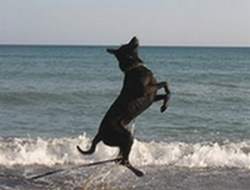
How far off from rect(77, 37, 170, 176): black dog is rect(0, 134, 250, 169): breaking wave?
676cm

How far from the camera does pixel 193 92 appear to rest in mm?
34156

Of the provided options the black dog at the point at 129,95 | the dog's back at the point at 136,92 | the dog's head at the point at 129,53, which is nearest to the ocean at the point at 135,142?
the black dog at the point at 129,95

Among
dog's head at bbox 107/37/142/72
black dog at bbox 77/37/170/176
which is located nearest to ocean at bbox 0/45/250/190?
black dog at bbox 77/37/170/176

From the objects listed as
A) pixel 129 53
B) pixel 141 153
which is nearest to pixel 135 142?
pixel 141 153

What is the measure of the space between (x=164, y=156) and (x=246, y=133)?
5.62 metres

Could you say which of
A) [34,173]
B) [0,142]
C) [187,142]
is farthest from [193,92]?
[34,173]

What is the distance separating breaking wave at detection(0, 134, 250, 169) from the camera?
14438 mm

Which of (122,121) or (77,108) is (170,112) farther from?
(122,121)

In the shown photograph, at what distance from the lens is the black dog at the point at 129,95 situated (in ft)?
23.1

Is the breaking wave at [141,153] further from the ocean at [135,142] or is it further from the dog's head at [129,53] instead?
the dog's head at [129,53]

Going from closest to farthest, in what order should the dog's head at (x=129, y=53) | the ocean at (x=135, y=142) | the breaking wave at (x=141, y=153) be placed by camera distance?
1. the dog's head at (x=129, y=53)
2. the ocean at (x=135, y=142)
3. the breaking wave at (x=141, y=153)

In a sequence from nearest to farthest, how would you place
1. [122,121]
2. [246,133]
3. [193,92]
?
[122,121]
[246,133]
[193,92]

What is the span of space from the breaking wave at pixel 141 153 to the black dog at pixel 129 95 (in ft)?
22.2

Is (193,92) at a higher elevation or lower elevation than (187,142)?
lower
